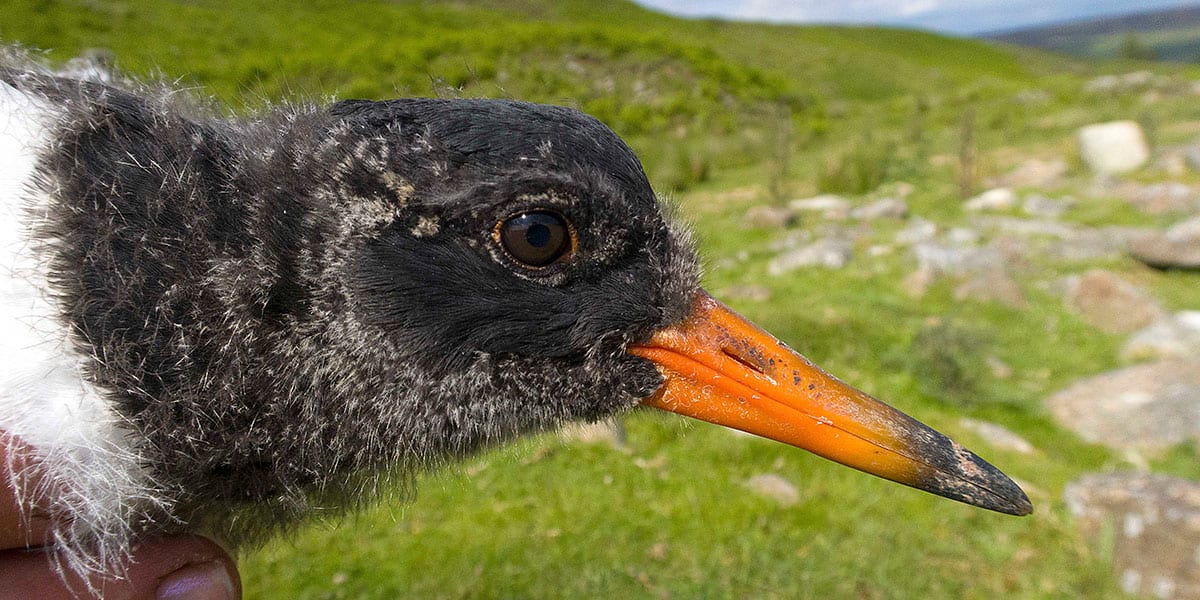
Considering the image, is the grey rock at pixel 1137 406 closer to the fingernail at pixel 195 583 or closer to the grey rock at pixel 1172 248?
the grey rock at pixel 1172 248

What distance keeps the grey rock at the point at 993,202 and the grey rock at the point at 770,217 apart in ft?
8.70

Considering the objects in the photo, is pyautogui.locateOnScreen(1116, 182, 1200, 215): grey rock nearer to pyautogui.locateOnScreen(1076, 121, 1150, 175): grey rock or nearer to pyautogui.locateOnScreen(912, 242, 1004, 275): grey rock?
pyautogui.locateOnScreen(1076, 121, 1150, 175): grey rock

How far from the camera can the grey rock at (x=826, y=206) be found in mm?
11188

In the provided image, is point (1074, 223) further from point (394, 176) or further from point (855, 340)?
point (394, 176)

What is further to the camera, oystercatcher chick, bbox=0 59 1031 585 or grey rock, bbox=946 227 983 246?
grey rock, bbox=946 227 983 246

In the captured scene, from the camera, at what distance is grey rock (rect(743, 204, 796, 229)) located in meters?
10.7

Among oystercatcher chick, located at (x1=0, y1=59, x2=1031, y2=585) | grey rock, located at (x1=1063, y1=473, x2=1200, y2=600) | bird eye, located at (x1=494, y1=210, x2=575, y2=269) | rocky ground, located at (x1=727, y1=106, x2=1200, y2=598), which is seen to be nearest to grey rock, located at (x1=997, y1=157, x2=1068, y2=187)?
rocky ground, located at (x1=727, y1=106, x2=1200, y2=598)

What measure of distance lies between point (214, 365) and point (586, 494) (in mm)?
3442

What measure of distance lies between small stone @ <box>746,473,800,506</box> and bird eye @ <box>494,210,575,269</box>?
11.5 ft

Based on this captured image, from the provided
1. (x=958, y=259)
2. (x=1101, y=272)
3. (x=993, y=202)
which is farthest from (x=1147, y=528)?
(x=993, y=202)

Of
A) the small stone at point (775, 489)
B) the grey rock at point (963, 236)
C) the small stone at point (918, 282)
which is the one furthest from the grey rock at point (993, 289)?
the small stone at point (775, 489)

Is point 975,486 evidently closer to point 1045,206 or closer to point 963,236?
point 963,236

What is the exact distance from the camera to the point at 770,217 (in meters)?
10.7

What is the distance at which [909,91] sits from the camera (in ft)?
99.3
